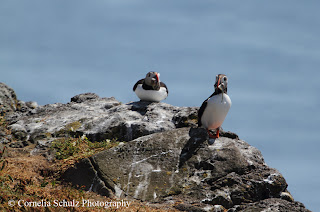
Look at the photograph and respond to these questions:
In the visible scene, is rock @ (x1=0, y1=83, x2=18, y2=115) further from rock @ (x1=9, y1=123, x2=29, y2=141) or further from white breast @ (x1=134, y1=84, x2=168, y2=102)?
white breast @ (x1=134, y1=84, x2=168, y2=102)

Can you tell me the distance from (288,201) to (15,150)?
9.43m

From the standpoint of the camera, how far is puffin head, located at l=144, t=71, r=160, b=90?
1789 cm

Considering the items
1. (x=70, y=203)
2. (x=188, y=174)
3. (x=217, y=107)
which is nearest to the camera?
(x=70, y=203)

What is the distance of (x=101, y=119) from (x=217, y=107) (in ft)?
16.2

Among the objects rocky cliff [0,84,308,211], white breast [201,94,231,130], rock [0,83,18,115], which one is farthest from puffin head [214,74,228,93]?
rock [0,83,18,115]

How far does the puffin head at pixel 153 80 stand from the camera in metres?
17.9

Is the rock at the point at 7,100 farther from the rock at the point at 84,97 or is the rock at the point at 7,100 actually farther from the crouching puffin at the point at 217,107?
the crouching puffin at the point at 217,107

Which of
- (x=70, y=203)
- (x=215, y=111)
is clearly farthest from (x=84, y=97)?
(x=70, y=203)

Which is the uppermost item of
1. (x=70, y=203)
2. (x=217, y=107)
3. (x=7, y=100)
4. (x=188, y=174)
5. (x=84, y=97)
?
(x=84, y=97)

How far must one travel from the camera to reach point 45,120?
57.8 ft

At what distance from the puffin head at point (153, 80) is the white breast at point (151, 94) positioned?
22 cm

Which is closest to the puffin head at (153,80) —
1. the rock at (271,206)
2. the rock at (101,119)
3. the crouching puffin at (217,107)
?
the rock at (101,119)

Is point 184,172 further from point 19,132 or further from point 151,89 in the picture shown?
point 19,132

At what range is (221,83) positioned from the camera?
1353 cm
